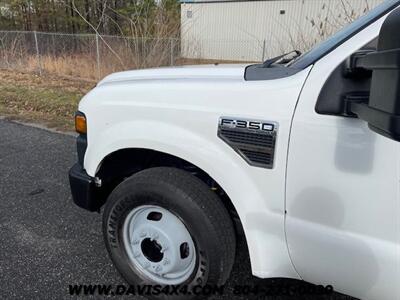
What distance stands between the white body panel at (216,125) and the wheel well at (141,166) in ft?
0.63

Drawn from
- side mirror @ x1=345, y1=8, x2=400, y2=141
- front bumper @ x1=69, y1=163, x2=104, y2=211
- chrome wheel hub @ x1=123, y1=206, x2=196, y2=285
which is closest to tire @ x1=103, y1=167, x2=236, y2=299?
chrome wheel hub @ x1=123, y1=206, x2=196, y2=285

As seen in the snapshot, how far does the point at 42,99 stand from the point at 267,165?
24.5 ft

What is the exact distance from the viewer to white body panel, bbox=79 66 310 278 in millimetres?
1596

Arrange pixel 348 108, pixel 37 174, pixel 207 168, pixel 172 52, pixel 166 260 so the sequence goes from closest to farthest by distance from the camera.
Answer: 1. pixel 348 108
2. pixel 207 168
3. pixel 166 260
4. pixel 37 174
5. pixel 172 52

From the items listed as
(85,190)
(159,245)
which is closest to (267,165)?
(159,245)

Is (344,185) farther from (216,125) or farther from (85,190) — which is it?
(85,190)

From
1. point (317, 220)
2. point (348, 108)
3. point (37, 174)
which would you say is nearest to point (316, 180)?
point (317, 220)

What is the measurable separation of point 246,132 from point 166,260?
96 centimetres

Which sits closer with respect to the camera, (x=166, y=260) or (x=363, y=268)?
(x=363, y=268)

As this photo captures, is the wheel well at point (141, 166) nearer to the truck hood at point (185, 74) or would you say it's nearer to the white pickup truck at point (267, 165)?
the white pickup truck at point (267, 165)

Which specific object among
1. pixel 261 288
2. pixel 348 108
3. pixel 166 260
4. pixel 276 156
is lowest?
pixel 261 288

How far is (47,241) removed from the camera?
2785 millimetres

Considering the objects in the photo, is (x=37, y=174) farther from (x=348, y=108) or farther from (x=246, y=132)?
(x=348, y=108)

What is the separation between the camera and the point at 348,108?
53.8 inches
